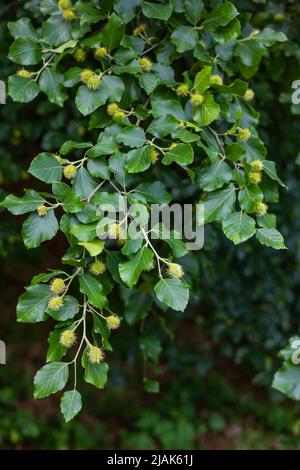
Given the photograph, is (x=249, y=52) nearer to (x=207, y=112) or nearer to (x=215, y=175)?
(x=207, y=112)

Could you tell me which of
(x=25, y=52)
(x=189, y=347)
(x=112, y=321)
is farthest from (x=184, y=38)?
(x=189, y=347)

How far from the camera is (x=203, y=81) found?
132cm

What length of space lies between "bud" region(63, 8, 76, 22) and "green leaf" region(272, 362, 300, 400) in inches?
41.5

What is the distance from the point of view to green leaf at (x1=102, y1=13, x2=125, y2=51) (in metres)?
1.34

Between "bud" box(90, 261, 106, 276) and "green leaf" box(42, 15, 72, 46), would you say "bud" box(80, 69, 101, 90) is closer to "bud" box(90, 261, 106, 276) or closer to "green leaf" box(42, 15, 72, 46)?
"green leaf" box(42, 15, 72, 46)

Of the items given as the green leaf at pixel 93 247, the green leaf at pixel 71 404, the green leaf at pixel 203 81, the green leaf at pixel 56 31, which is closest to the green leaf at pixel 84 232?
the green leaf at pixel 93 247

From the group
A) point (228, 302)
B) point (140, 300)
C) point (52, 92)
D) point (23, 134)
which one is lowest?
point (228, 302)

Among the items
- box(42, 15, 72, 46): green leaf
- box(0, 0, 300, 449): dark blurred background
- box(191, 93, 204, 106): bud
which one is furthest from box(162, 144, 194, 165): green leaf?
box(0, 0, 300, 449): dark blurred background

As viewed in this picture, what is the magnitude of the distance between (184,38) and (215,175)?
1.40 ft

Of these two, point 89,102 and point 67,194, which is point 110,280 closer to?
point 67,194

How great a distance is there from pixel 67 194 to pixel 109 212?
0.11m

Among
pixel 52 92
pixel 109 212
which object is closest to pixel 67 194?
pixel 109 212

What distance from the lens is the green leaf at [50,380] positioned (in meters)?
1.18

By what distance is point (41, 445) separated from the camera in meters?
2.81
